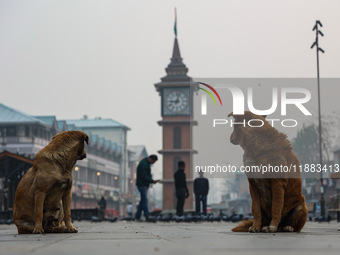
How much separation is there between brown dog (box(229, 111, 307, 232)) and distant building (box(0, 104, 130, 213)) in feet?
61.3

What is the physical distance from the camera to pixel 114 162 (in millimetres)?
128750

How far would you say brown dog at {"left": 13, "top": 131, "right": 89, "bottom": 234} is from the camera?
31.8 feet

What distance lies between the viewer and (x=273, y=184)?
927cm

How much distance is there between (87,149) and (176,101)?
1319 inches

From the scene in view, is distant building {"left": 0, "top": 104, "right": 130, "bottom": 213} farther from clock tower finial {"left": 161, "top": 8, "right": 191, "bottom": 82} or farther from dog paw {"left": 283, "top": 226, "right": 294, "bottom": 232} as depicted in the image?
dog paw {"left": 283, "top": 226, "right": 294, "bottom": 232}

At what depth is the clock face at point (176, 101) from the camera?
77188 mm

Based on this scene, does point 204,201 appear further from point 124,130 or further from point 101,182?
point 124,130

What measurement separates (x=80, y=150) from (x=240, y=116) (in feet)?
7.38

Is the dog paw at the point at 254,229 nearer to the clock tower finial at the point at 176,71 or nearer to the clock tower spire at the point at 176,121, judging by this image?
the clock tower spire at the point at 176,121

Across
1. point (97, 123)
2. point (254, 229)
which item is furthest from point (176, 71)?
point (254, 229)

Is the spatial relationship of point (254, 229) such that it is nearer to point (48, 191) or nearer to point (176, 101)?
point (48, 191)

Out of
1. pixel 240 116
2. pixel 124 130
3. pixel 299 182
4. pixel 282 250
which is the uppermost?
pixel 124 130

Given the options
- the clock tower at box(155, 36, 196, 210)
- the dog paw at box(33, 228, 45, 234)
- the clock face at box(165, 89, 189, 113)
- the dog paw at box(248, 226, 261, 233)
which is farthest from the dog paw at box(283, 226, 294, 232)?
the clock face at box(165, 89, 189, 113)

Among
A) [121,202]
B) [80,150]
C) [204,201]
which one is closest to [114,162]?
[121,202]
